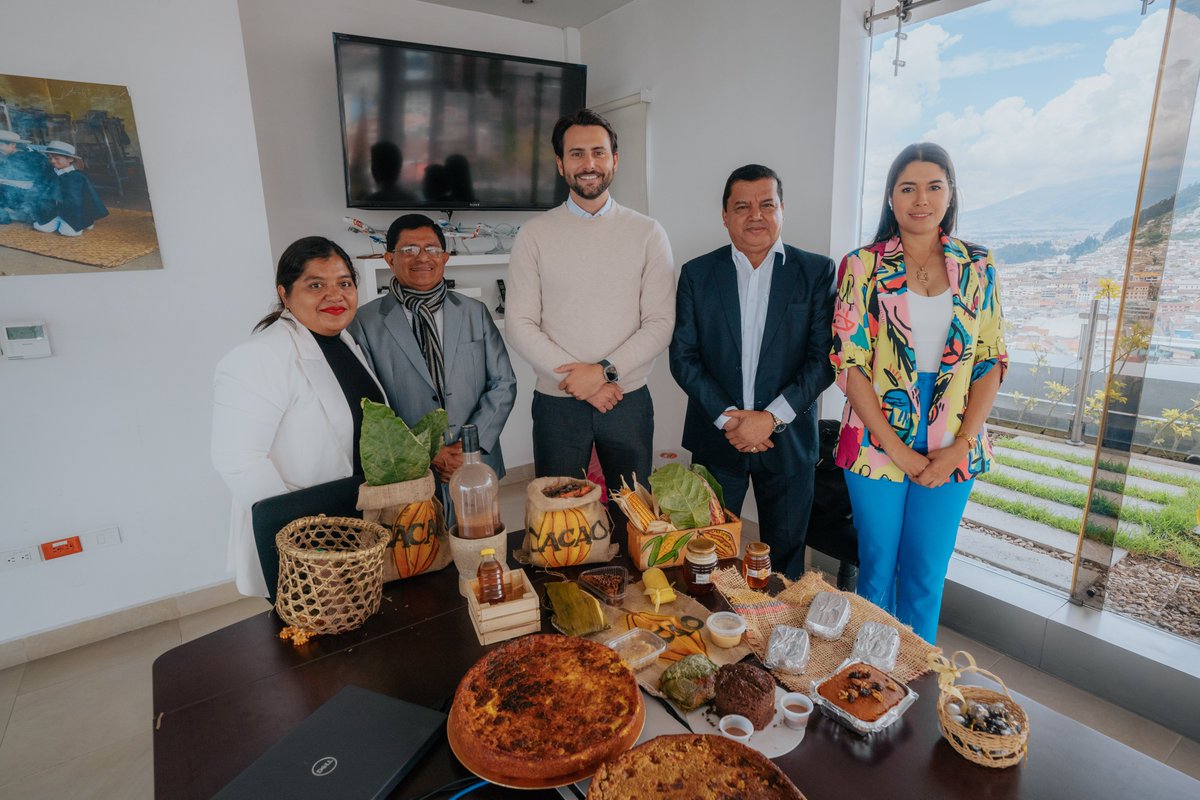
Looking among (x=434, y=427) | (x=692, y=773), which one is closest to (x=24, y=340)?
(x=434, y=427)

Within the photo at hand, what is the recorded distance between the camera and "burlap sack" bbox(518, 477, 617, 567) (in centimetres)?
136

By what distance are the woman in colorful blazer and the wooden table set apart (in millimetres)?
919

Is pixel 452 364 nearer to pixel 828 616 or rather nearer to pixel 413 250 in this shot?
pixel 413 250

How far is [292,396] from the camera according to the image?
1595mm

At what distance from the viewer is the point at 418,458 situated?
1.35 m

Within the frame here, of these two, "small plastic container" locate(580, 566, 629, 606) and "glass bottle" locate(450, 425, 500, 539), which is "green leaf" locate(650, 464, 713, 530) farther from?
"glass bottle" locate(450, 425, 500, 539)

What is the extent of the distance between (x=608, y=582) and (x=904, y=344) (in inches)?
44.8

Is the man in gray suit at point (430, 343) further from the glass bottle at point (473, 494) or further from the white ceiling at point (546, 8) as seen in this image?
the white ceiling at point (546, 8)

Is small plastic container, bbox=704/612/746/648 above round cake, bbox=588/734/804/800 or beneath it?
beneath

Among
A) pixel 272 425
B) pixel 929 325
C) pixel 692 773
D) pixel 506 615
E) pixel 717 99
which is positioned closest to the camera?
pixel 692 773

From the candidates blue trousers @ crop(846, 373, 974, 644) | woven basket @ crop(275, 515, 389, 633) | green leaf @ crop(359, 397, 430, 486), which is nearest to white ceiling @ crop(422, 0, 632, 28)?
blue trousers @ crop(846, 373, 974, 644)

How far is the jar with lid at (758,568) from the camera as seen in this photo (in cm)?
132

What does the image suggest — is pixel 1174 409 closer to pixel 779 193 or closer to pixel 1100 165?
pixel 1100 165

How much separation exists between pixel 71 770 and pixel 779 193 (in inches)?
115
